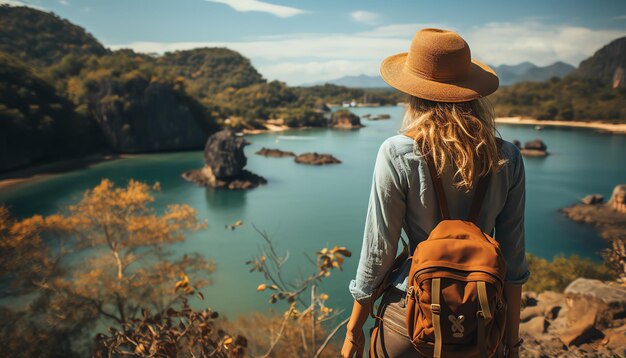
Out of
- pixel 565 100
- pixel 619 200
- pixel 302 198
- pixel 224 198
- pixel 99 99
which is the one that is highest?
pixel 565 100

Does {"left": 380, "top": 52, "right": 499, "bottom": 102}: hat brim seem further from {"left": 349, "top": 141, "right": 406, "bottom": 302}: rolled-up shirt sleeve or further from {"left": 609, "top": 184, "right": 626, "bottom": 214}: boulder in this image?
{"left": 609, "top": 184, "right": 626, "bottom": 214}: boulder

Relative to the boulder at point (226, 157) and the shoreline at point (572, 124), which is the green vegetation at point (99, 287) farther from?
the shoreline at point (572, 124)

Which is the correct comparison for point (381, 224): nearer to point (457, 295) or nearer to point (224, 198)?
point (457, 295)

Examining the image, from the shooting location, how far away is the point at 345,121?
45562 mm

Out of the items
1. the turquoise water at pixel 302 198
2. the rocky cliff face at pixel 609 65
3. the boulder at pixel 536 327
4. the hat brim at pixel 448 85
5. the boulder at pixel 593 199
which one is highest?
the rocky cliff face at pixel 609 65

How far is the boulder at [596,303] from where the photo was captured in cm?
432

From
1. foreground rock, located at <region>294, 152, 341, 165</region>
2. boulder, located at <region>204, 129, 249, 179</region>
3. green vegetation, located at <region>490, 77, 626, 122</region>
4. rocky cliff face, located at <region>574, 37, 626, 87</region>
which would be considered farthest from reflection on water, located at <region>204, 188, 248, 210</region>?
rocky cliff face, located at <region>574, 37, 626, 87</region>

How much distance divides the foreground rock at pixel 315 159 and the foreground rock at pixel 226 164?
5.01m

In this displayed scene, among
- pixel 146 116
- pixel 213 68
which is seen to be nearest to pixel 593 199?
pixel 146 116

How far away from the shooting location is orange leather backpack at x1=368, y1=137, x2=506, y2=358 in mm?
848

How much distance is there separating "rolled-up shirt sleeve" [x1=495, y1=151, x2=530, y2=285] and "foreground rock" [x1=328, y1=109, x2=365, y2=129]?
4433cm

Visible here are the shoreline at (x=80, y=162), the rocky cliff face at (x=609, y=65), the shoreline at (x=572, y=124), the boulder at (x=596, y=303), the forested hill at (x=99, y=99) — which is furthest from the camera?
the shoreline at (x=572, y=124)

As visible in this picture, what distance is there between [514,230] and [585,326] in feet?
13.7

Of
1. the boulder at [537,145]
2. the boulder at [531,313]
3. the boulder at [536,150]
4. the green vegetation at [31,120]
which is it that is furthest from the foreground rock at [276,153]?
the boulder at [531,313]
